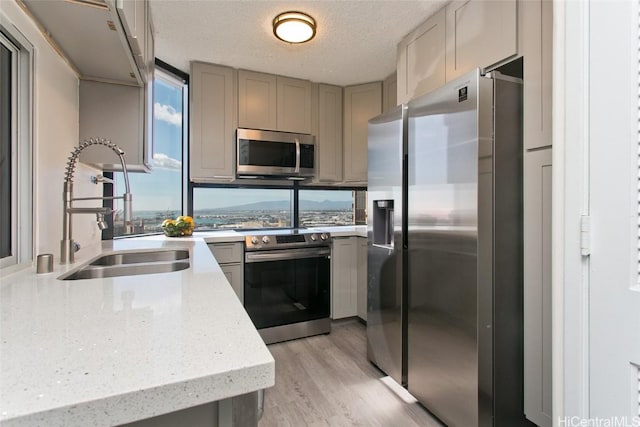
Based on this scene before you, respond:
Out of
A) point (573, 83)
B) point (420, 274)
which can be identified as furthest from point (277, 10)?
point (420, 274)

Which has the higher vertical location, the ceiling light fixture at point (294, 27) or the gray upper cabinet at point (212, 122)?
the ceiling light fixture at point (294, 27)

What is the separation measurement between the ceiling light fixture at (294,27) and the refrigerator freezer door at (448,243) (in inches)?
37.7

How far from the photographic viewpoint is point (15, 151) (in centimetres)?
121

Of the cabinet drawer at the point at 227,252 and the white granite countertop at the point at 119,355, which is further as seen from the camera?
the cabinet drawer at the point at 227,252

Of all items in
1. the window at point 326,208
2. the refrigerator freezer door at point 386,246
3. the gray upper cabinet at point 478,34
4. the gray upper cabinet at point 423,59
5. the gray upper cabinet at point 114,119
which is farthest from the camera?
the window at point 326,208

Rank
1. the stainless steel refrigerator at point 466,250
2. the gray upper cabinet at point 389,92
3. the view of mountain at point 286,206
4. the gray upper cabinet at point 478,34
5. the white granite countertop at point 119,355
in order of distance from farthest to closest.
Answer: the view of mountain at point 286,206, the gray upper cabinet at point 389,92, the gray upper cabinet at point 478,34, the stainless steel refrigerator at point 466,250, the white granite countertop at point 119,355

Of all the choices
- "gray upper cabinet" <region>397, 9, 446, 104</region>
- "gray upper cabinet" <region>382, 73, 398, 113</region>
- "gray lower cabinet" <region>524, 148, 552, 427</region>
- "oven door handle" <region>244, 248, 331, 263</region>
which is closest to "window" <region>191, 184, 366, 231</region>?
"oven door handle" <region>244, 248, 331, 263</region>

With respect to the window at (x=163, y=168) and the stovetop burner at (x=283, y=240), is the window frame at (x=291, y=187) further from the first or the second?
the stovetop burner at (x=283, y=240)

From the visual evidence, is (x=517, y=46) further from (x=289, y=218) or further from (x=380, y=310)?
(x=289, y=218)

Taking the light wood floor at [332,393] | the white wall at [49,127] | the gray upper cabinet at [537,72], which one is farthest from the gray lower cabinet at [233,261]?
the gray upper cabinet at [537,72]

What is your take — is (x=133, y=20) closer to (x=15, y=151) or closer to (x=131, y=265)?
(x=15, y=151)

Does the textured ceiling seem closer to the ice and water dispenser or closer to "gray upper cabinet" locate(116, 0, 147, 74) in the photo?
"gray upper cabinet" locate(116, 0, 147, 74)

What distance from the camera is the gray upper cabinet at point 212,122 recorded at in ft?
9.36

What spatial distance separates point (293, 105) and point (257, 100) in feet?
1.23
